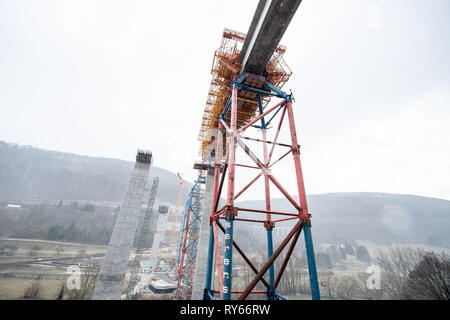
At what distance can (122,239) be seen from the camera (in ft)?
28.4

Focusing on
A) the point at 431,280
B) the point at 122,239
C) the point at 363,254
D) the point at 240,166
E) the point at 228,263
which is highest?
the point at 240,166

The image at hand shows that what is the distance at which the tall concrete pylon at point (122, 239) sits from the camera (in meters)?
8.03

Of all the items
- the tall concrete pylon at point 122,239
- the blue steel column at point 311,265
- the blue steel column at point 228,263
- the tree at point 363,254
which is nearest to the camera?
the blue steel column at point 311,265

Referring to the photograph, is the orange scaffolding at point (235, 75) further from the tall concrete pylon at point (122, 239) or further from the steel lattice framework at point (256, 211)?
the tall concrete pylon at point (122, 239)

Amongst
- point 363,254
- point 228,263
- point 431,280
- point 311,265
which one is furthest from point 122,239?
point 363,254

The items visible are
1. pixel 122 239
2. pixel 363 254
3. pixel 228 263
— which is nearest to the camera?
pixel 228 263

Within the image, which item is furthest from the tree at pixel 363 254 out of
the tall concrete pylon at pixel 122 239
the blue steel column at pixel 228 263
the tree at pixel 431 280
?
the tall concrete pylon at pixel 122 239

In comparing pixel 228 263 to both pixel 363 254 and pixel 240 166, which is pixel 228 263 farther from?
pixel 363 254

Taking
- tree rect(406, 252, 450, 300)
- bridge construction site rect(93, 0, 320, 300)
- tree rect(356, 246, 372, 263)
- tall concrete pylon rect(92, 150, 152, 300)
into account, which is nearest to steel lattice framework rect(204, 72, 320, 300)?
bridge construction site rect(93, 0, 320, 300)

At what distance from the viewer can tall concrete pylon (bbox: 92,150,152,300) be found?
26.3 ft

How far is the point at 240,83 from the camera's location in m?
8.88

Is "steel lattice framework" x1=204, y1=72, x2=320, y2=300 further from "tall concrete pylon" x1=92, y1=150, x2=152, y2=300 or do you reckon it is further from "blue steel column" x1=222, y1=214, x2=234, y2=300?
"tall concrete pylon" x1=92, y1=150, x2=152, y2=300

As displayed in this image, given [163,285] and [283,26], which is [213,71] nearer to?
[283,26]
